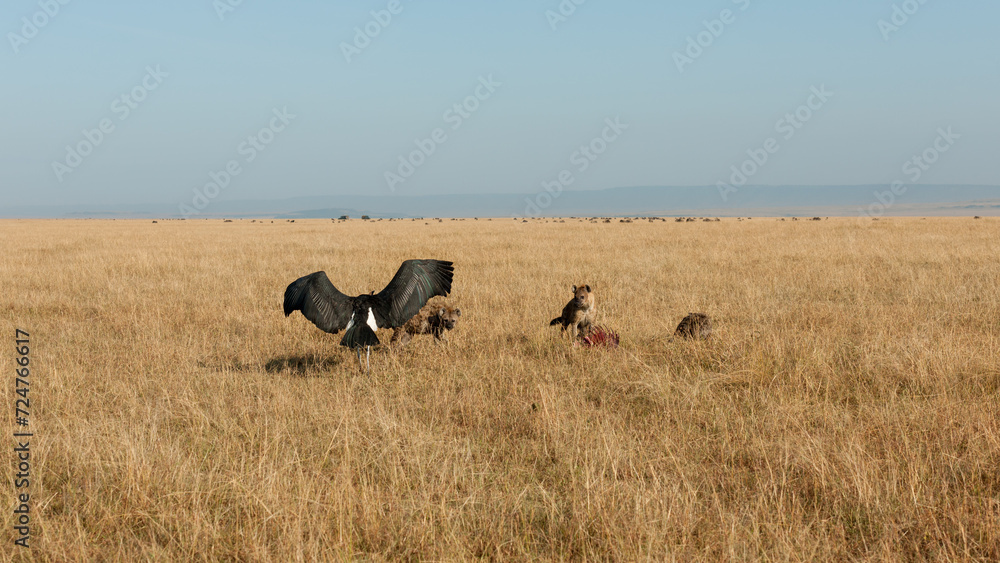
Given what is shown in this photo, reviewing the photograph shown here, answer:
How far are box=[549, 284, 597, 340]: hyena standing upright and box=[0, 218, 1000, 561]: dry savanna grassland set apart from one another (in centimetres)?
26

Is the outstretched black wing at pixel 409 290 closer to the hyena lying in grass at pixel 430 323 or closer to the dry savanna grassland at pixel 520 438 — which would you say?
the dry savanna grassland at pixel 520 438

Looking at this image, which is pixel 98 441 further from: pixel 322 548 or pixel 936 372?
pixel 936 372

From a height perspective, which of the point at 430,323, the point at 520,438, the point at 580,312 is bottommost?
the point at 520,438

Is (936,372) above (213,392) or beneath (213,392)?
above

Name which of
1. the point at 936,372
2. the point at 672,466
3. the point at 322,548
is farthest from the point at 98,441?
the point at 936,372

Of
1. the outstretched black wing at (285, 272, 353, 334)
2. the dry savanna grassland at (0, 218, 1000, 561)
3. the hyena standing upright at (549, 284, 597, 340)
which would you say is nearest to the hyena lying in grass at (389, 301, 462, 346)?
the dry savanna grassland at (0, 218, 1000, 561)

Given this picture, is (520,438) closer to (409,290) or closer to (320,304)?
(409,290)

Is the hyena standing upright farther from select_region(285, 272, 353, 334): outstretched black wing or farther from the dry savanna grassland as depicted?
select_region(285, 272, 353, 334): outstretched black wing

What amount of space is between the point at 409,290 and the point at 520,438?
2555mm

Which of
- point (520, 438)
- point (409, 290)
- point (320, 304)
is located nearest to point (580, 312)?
point (409, 290)

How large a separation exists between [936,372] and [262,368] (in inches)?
257

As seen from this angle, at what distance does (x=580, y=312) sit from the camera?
777 cm

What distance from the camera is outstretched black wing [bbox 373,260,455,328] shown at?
6.48m

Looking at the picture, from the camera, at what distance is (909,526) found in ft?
10.3
